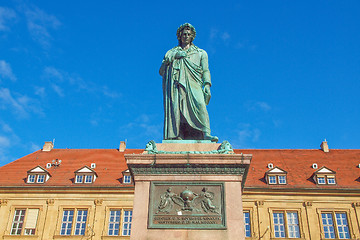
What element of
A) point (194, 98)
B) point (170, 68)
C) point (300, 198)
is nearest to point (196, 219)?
point (194, 98)

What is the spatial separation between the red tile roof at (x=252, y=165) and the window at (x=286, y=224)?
2.38 metres

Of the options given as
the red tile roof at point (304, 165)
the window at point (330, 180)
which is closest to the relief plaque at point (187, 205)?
the red tile roof at point (304, 165)

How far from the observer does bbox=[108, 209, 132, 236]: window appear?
111 feet

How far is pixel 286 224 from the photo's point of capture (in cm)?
3344

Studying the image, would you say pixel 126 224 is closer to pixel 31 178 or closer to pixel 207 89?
pixel 31 178

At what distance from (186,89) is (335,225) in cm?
2873

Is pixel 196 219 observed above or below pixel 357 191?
below

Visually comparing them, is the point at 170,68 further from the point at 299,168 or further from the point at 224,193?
the point at 299,168

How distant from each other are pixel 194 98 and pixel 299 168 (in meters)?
30.7

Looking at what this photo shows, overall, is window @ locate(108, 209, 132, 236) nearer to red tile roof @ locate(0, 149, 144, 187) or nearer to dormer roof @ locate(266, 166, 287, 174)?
red tile roof @ locate(0, 149, 144, 187)

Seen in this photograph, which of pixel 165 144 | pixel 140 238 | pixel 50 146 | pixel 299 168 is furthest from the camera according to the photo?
pixel 50 146

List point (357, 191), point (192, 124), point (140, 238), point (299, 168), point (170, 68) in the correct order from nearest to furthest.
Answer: point (140, 238) < point (192, 124) < point (170, 68) < point (357, 191) < point (299, 168)

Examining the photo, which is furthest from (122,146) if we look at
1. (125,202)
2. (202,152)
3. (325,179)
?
(202,152)

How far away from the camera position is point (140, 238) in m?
6.88
